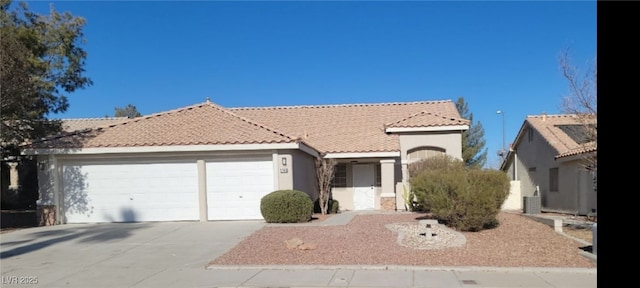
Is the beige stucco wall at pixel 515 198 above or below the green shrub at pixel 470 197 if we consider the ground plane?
below

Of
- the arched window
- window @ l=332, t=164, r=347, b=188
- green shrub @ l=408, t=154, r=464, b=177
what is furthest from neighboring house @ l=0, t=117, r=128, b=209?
the arched window

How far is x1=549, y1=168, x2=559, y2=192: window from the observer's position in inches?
888

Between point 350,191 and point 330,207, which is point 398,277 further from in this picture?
point 350,191

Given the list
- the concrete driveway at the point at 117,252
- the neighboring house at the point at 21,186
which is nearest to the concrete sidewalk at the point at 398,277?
the concrete driveway at the point at 117,252

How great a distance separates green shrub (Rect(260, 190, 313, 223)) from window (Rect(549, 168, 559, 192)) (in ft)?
44.8

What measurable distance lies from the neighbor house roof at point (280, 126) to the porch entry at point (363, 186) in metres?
1.32

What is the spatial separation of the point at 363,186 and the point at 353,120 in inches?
171

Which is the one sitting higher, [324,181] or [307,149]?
[307,149]

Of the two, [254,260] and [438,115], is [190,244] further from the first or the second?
[438,115]

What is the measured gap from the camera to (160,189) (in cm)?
1655

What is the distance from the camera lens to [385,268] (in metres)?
8.65

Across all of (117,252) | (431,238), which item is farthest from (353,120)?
(117,252)

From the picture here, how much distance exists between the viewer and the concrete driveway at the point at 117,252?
830 centimetres

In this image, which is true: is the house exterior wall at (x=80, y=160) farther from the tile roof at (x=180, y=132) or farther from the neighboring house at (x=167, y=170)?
the tile roof at (x=180, y=132)
